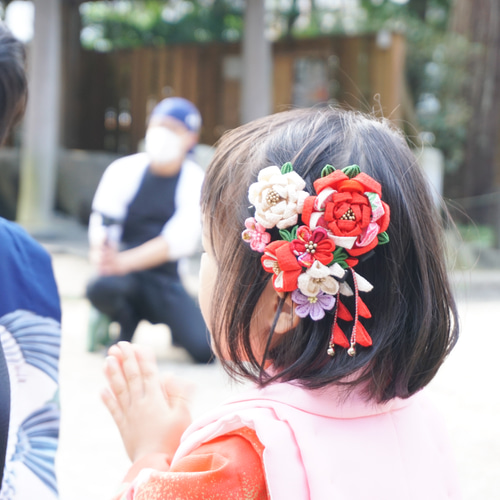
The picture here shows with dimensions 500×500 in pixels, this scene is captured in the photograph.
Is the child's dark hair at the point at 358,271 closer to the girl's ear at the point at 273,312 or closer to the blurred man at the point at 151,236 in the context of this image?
the girl's ear at the point at 273,312

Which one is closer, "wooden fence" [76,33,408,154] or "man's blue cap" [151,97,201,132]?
"man's blue cap" [151,97,201,132]

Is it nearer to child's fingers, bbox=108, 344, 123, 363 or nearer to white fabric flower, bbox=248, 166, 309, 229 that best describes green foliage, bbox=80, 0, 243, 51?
child's fingers, bbox=108, 344, 123, 363

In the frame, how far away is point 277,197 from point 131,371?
0.43 m

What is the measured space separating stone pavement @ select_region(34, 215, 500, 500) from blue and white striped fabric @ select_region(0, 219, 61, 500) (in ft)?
1.27

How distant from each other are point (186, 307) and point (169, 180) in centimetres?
74

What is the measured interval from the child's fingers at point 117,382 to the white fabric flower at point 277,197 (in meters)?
0.39

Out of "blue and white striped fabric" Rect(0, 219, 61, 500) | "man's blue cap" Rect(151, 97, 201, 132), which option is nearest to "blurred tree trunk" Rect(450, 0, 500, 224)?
"man's blue cap" Rect(151, 97, 201, 132)

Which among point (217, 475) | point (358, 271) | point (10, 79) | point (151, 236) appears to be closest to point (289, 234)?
point (358, 271)

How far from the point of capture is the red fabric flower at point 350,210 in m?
0.95

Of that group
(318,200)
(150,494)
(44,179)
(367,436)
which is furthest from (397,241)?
(44,179)

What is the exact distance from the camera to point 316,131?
1.05 m

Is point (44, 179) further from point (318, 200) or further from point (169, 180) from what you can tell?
point (318, 200)

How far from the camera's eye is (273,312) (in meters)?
1.04

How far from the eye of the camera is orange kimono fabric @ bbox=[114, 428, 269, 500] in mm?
928
